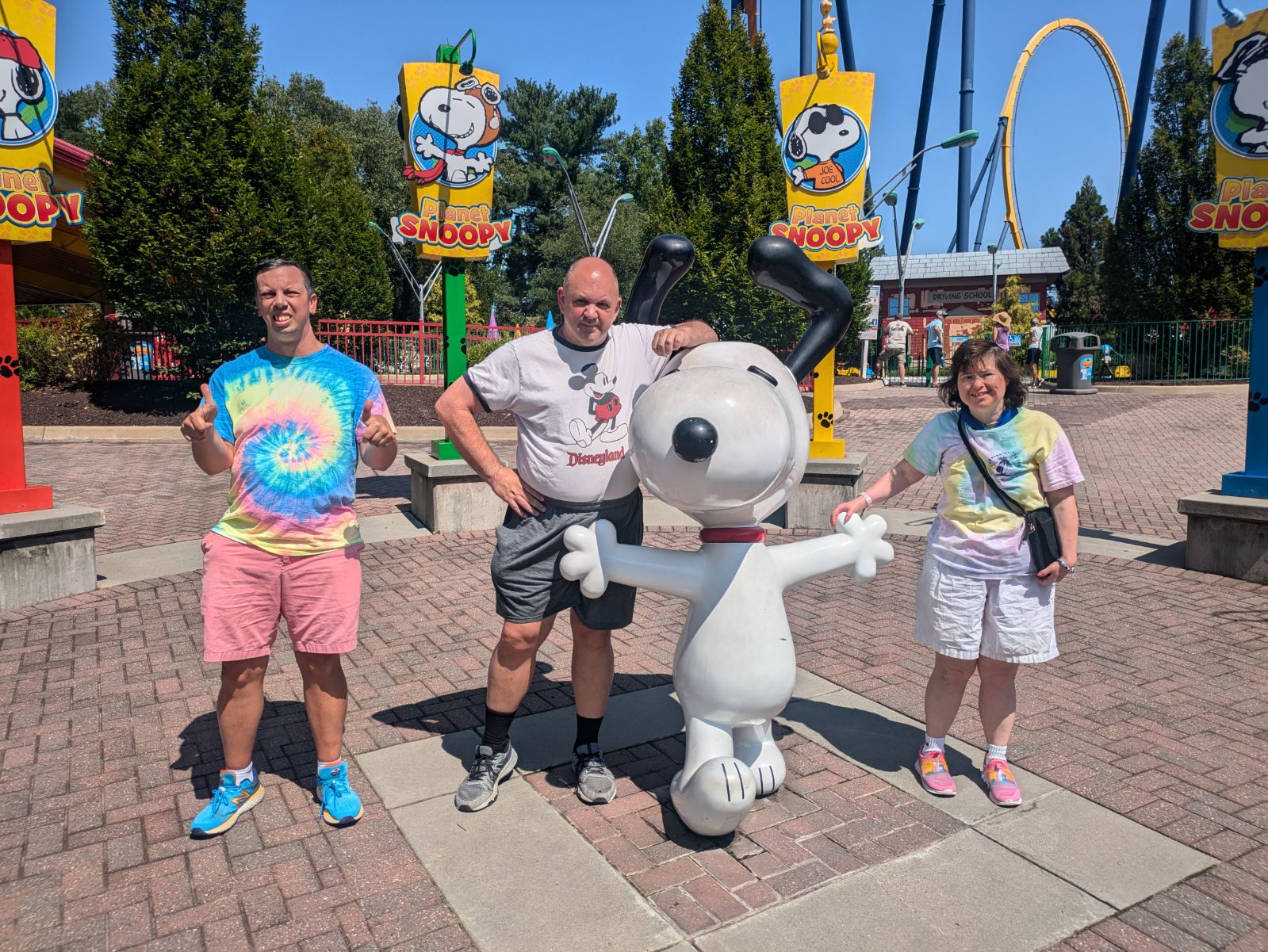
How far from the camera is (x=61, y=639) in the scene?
16.1 ft

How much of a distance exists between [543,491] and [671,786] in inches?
42.4

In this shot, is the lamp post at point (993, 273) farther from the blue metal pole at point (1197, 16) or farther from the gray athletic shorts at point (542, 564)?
the gray athletic shorts at point (542, 564)

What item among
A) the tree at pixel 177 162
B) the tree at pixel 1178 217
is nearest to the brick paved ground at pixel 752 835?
the tree at pixel 177 162

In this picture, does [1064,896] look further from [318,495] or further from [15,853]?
[15,853]

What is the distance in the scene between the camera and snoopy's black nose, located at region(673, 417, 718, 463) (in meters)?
2.59

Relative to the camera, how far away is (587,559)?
301cm

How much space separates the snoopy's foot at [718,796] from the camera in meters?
2.81

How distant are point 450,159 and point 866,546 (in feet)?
19.4

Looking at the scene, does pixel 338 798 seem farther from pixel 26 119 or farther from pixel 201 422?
pixel 26 119

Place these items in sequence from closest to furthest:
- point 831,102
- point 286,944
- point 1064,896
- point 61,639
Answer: point 286,944 → point 1064,896 → point 61,639 → point 831,102

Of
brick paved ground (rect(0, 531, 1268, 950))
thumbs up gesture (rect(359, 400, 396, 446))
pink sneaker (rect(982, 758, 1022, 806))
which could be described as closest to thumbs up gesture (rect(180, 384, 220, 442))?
thumbs up gesture (rect(359, 400, 396, 446))

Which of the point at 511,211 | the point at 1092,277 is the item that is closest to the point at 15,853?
the point at 1092,277

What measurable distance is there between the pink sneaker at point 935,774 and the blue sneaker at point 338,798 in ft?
6.50

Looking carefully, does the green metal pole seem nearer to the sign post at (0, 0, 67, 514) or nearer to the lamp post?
the sign post at (0, 0, 67, 514)
